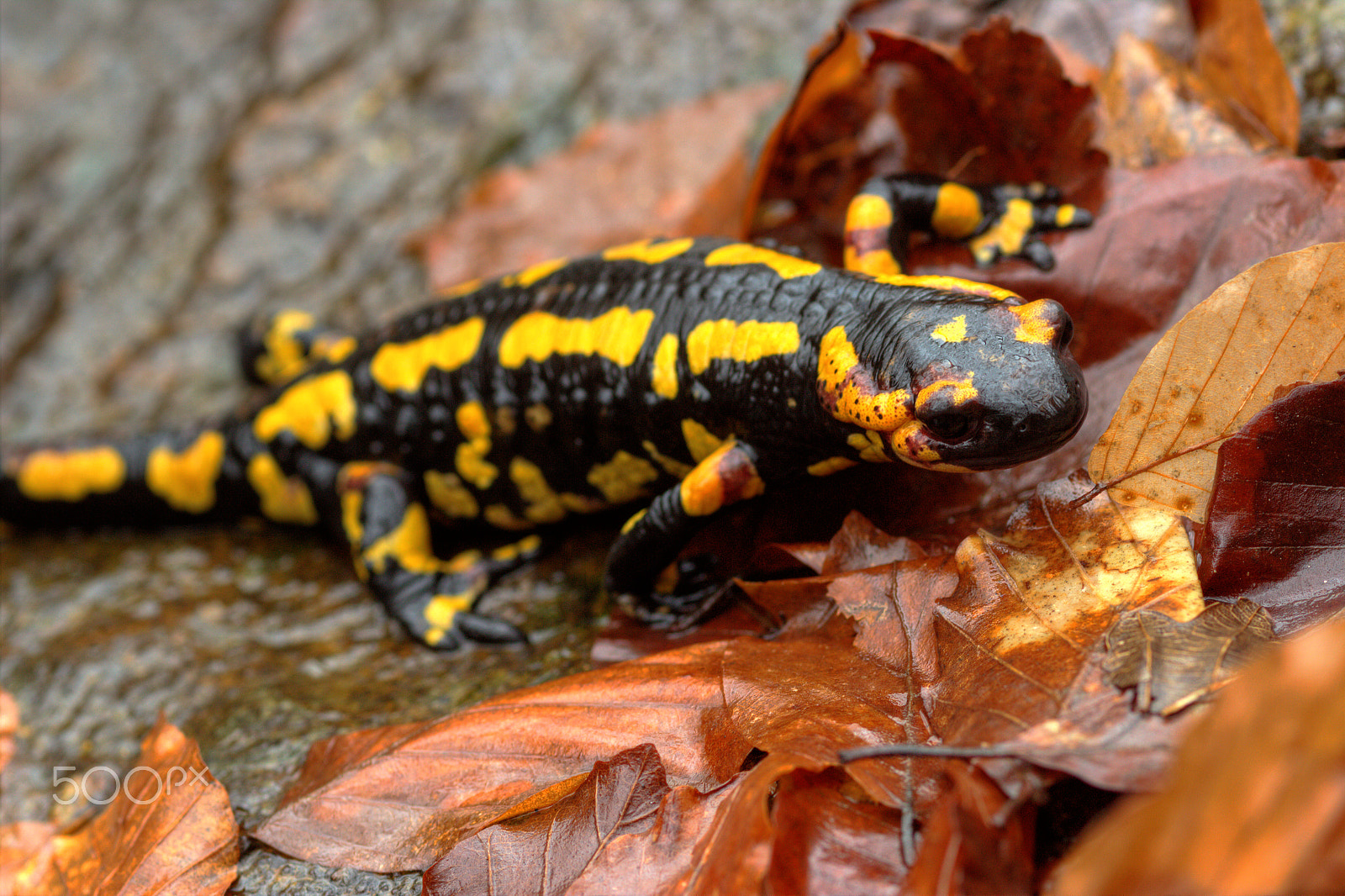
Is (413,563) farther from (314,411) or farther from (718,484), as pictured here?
(718,484)

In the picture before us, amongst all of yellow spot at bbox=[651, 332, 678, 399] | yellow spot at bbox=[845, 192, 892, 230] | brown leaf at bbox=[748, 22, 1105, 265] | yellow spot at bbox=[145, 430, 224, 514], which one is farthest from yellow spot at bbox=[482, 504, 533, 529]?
yellow spot at bbox=[845, 192, 892, 230]

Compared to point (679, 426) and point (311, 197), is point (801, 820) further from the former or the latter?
point (311, 197)

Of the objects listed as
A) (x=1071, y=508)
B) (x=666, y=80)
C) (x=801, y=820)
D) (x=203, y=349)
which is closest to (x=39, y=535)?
(x=203, y=349)

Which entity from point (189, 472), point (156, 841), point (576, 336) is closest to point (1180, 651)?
point (576, 336)

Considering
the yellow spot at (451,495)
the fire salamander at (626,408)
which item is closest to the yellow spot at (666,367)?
the fire salamander at (626,408)
